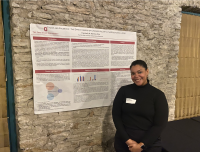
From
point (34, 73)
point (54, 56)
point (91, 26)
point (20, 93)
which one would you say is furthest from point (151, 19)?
point (20, 93)

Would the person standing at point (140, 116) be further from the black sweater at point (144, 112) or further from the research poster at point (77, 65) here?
the research poster at point (77, 65)

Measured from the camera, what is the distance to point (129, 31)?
2205mm

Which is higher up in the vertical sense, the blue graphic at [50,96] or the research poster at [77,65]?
the research poster at [77,65]

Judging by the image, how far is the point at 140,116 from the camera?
152cm

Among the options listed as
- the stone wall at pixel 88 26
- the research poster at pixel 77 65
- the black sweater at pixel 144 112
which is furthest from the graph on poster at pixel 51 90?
the black sweater at pixel 144 112

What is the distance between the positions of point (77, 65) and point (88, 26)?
57 cm

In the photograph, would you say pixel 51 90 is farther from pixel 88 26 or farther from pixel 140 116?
pixel 140 116

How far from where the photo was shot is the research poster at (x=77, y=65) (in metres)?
1.76

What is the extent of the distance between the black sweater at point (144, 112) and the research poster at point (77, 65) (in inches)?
21.8

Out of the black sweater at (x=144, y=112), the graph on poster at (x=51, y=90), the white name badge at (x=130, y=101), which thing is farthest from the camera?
the graph on poster at (x=51, y=90)

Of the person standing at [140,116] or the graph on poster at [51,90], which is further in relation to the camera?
the graph on poster at [51,90]

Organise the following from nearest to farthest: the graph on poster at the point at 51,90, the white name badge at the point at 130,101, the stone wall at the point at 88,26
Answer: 1. the white name badge at the point at 130,101
2. the stone wall at the point at 88,26
3. the graph on poster at the point at 51,90

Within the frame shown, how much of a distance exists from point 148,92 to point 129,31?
111 centimetres

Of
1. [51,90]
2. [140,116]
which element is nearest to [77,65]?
[51,90]
